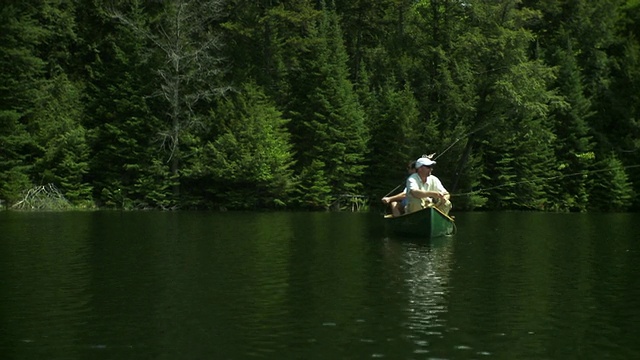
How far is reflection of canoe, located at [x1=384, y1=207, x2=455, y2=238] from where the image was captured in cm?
2403

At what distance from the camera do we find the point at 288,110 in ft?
179

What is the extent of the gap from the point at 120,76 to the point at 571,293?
4231 cm

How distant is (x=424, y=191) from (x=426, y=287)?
31.8 ft

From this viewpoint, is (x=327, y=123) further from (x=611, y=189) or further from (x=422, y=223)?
(x=422, y=223)

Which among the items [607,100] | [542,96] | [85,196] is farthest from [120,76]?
[607,100]

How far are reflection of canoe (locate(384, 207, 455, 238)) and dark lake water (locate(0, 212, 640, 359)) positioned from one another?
2.22 ft

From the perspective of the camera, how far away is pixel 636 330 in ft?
35.4

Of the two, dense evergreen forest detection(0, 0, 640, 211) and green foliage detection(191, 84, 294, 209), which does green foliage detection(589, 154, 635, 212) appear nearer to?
dense evergreen forest detection(0, 0, 640, 211)

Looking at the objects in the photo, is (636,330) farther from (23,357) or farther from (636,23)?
(636,23)

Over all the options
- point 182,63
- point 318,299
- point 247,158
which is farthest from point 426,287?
point 182,63

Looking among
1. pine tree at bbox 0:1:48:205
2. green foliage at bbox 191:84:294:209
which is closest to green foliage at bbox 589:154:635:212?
green foliage at bbox 191:84:294:209

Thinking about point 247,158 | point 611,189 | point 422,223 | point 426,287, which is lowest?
point 426,287

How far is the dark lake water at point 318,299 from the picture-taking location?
9906 mm

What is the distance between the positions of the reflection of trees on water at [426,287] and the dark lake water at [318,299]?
0.03 metres
